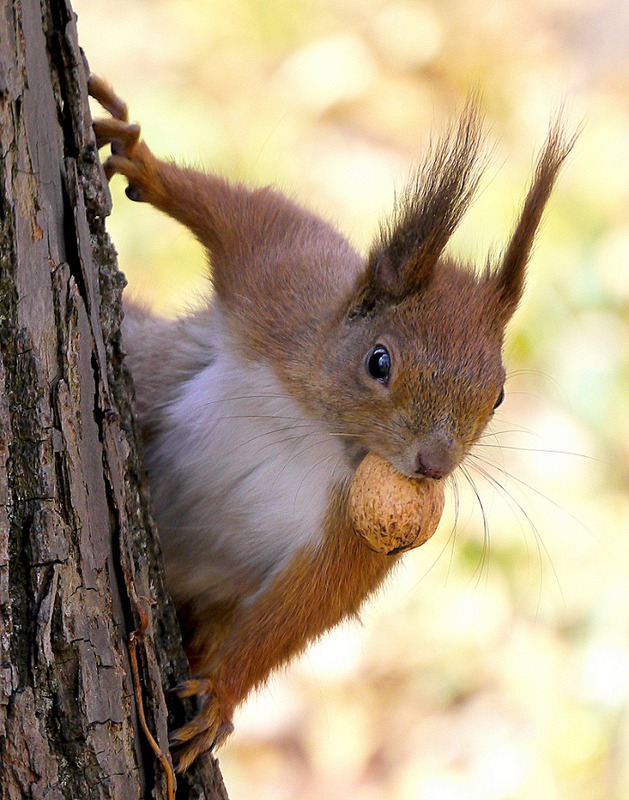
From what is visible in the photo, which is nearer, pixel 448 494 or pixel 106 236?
pixel 106 236

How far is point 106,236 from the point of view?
4.86ft

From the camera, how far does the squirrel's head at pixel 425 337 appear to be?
1.60m

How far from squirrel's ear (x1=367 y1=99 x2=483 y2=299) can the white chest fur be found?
27 centimetres

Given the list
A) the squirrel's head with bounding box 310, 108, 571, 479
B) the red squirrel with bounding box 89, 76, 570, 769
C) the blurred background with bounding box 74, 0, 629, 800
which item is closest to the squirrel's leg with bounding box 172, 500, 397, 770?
the red squirrel with bounding box 89, 76, 570, 769

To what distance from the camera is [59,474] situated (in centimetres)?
125

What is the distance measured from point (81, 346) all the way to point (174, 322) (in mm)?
788

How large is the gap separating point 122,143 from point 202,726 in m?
0.96

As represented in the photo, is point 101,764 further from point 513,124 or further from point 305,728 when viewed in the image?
point 513,124

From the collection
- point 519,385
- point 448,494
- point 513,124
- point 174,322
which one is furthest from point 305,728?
point 513,124

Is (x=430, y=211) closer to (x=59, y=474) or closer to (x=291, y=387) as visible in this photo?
(x=291, y=387)

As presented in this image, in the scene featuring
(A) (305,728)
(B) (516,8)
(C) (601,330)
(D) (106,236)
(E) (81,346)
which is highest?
(B) (516,8)

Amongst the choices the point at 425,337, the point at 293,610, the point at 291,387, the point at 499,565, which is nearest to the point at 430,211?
the point at 425,337

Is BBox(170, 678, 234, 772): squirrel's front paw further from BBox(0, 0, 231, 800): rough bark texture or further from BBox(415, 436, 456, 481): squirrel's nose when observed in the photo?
BBox(415, 436, 456, 481): squirrel's nose

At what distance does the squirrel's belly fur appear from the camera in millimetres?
1810
